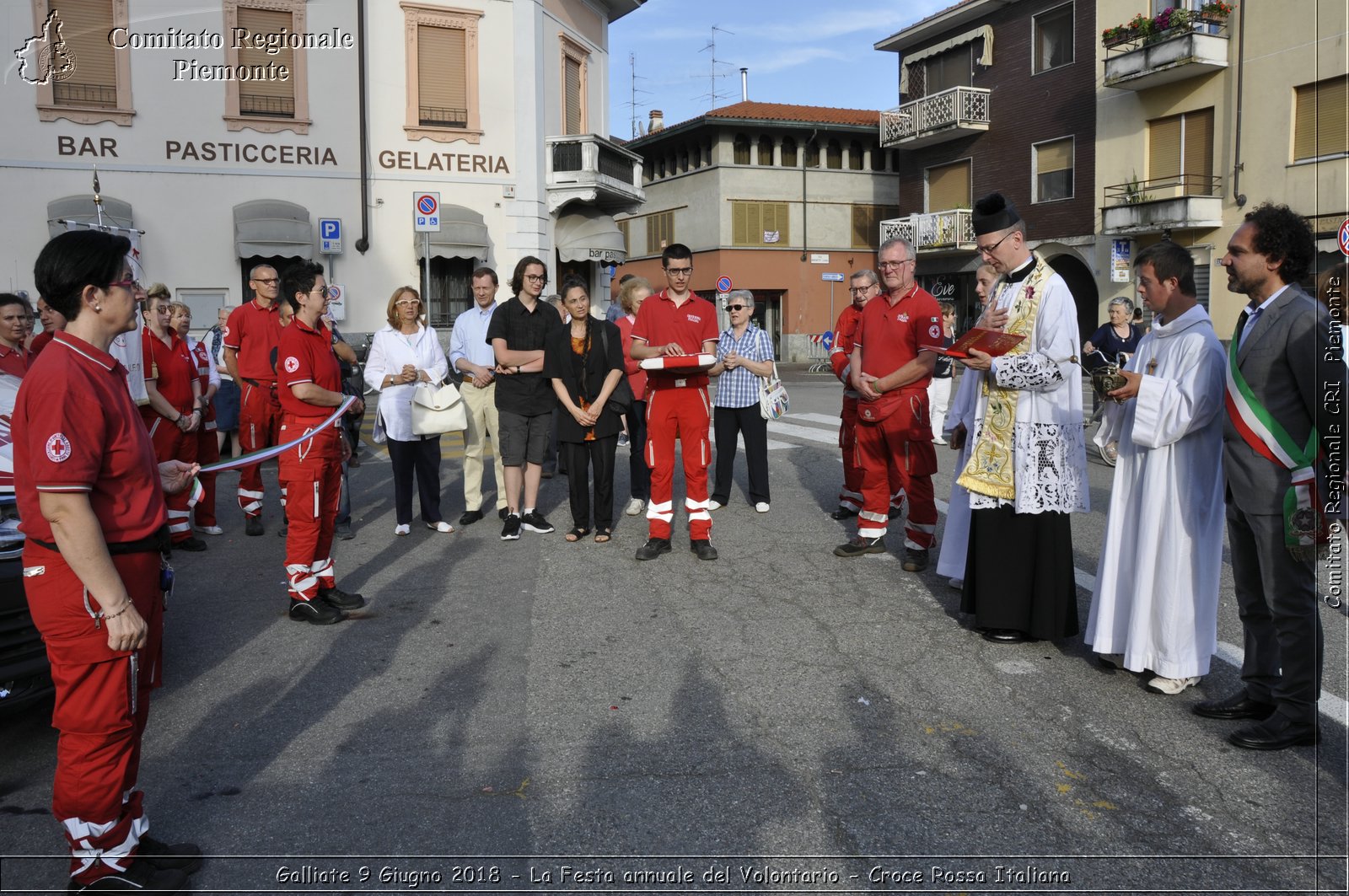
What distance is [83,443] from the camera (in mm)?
2967

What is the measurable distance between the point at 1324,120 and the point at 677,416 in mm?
22541

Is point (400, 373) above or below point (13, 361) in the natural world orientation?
below

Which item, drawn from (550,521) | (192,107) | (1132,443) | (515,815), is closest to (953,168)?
(192,107)

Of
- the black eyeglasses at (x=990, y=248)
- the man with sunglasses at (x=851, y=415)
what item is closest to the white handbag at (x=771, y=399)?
the man with sunglasses at (x=851, y=415)

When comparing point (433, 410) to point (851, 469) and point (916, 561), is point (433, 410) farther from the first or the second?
point (916, 561)

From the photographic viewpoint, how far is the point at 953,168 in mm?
36688

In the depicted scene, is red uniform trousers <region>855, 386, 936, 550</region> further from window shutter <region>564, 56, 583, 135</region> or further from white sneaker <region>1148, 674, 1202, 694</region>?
window shutter <region>564, 56, 583, 135</region>

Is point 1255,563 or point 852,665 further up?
point 1255,563

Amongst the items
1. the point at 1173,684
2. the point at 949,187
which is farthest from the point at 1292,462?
the point at 949,187

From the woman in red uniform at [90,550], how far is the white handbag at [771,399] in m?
6.46

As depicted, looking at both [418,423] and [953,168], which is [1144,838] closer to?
[418,423]

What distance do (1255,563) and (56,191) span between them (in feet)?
74.6

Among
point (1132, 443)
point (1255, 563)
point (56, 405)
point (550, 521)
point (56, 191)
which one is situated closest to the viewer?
point (56, 405)

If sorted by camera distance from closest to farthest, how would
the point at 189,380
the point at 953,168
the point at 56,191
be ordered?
1. the point at 189,380
2. the point at 56,191
3. the point at 953,168
